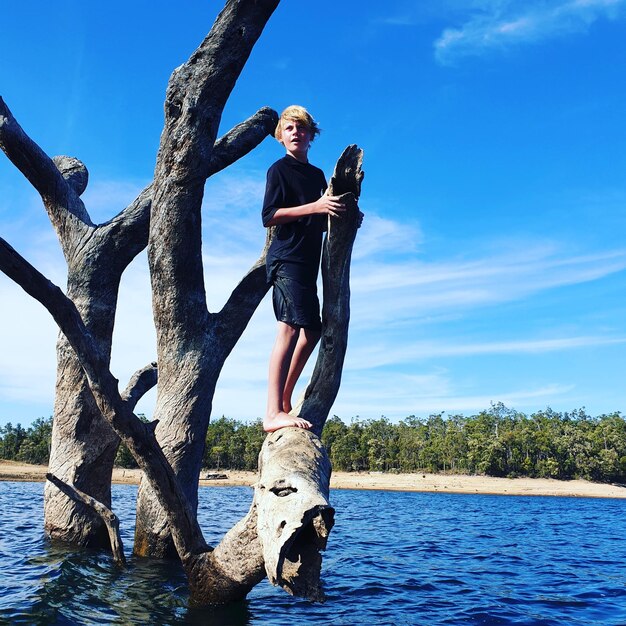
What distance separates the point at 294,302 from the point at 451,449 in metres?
91.0

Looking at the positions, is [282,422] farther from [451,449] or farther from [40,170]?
[451,449]

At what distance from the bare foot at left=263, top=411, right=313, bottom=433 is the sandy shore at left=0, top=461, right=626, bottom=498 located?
68.9 metres

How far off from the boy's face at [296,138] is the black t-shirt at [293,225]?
0.24ft

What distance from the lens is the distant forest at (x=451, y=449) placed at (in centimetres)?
8519

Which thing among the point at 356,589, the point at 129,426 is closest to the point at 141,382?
the point at 129,426

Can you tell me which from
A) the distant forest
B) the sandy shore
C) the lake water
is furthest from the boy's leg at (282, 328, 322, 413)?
the distant forest

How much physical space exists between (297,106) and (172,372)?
4835 millimetres

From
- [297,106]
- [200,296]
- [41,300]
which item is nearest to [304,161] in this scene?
[297,106]

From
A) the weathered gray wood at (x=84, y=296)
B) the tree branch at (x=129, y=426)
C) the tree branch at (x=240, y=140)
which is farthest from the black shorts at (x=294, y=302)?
the tree branch at (x=240, y=140)

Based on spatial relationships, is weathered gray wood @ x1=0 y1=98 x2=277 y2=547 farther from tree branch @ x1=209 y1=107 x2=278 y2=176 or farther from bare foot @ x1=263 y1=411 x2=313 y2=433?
bare foot @ x1=263 y1=411 x2=313 y2=433

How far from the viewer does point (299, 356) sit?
5082mm

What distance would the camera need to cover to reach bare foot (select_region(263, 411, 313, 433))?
464 cm

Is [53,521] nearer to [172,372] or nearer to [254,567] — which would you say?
[172,372]

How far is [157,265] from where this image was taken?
802 cm
